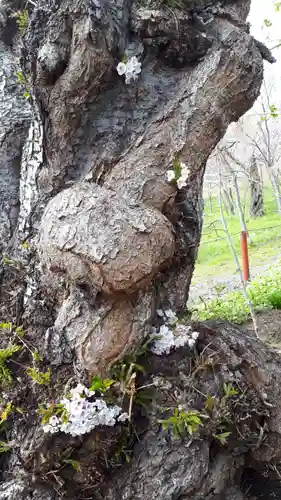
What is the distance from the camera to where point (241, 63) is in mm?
1298

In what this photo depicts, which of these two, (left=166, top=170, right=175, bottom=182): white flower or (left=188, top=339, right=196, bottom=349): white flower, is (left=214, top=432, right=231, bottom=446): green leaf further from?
(left=166, top=170, right=175, bottom=182): white flower

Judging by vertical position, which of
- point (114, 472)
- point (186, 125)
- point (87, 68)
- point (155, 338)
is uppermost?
point (87, 68)

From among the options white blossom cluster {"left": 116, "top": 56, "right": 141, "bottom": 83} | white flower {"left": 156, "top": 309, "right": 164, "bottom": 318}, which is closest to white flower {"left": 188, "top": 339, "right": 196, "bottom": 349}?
white flower {"left": 156, "top": 309, "right": 164, "bottom": 318}

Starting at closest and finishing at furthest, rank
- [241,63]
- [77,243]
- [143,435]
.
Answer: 1. [77,243]
2. [143,435]
3. [241,63]

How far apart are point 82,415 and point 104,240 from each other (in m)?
0.42

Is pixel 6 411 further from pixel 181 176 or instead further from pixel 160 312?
pixel 181 176

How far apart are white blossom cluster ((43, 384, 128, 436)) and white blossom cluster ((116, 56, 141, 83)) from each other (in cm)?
83

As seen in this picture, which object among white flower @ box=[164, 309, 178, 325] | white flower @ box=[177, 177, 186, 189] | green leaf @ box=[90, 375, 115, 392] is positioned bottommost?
green leaf @ box=[90, 375, 115, 392]

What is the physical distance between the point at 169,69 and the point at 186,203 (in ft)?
1.37

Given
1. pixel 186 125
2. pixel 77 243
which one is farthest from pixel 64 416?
pixel 186 125

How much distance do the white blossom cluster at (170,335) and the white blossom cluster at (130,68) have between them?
25.7 inches

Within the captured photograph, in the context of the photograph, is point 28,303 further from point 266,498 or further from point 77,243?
point 266,498

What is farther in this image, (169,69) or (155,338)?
(169,69)

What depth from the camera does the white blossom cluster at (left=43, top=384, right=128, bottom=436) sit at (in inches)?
43.6
